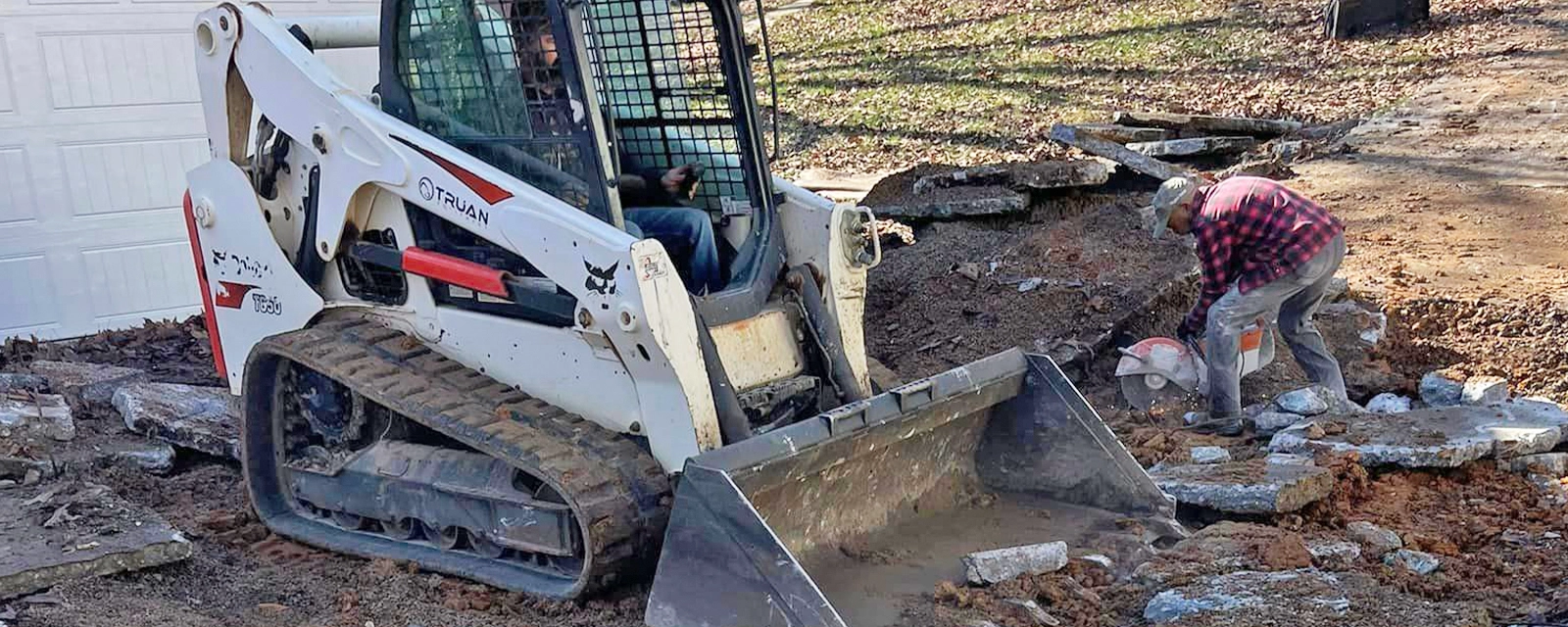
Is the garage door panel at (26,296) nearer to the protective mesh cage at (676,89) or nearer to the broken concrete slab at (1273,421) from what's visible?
the protective mesh cage at (676,89)

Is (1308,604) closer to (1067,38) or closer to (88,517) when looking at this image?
(88,517)

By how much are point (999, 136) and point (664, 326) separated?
9.98 meters

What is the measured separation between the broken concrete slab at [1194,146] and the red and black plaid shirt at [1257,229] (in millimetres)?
4083

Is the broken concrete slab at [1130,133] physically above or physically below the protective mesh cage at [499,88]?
below

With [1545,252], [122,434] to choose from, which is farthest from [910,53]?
[122,434]

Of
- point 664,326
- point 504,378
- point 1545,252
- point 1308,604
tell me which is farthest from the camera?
point 1545,252

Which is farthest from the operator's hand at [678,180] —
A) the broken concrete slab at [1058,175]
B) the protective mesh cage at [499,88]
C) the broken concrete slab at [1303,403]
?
the broken concrete slab at [1058,175]

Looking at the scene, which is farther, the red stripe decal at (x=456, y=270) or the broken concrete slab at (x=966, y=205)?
the broken concrete slab at (x=966, y=205)

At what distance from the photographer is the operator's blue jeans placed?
5.16m

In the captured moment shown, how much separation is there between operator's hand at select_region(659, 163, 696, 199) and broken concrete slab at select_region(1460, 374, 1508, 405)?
3.74 meters

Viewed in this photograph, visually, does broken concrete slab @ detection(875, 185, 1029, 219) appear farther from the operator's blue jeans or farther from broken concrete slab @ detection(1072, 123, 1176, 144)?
the operator's blue jeans

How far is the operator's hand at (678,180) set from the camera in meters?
5.39

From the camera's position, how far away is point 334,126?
5137 mm

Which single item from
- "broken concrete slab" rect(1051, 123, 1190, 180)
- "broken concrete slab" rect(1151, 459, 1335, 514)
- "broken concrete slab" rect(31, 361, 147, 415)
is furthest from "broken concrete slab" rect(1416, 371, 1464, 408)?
"broken concrete slab" rect(31, 361, 147, 415)
